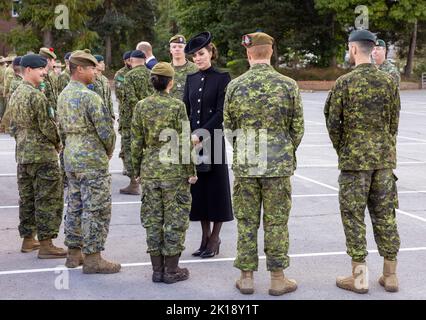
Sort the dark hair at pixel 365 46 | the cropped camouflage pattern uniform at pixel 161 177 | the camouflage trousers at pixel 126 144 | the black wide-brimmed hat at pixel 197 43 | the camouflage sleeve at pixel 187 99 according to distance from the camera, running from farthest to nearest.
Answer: the camouflage trousers at pixel 126 144 < the camouflage sleeve at pixel 187 99 < the black wide-brimmed hat at pixel 197 43 < the cropped camouflage pattern uniform at pixel 161 177 < the dark hair at pixel 365 46

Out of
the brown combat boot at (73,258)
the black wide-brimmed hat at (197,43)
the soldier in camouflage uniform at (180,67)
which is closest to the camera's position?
the brown combat boot at (73,258)

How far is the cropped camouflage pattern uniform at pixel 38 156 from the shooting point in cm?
670

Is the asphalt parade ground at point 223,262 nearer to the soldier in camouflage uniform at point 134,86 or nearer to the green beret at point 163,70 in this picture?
the soldier in camouflage uniform at point 134,86

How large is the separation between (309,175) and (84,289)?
21.2 feet

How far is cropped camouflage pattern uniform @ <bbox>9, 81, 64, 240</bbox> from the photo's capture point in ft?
22.0

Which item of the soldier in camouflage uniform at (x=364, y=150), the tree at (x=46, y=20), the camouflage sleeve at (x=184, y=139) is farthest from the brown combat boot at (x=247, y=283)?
the tree at (x=46, y=20)

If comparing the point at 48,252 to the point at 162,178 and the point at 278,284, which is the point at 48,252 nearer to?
the point at 162,178

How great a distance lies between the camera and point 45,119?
263 inches

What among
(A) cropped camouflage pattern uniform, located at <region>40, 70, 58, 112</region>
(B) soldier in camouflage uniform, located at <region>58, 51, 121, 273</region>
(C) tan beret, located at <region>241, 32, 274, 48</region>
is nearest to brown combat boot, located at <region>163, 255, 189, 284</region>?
(B) soldier in camouflage uniform, located at <region>58, 51, 121, 273</region>

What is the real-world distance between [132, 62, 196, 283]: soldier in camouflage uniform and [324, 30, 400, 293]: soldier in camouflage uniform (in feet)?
4.42

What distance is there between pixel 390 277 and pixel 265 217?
1.17 m

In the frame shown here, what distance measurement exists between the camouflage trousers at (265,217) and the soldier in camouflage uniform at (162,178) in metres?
0.55

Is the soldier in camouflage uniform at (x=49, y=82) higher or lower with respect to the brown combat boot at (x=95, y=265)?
higher

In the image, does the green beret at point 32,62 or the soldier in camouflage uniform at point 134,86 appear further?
the soldier in camouflage uniform at point 134,86
